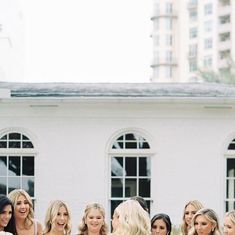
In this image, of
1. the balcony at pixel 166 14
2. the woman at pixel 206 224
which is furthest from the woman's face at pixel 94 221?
the balcony at pixel 166 14

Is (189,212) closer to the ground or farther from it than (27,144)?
closer to the ground

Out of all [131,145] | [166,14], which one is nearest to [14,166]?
[131,145]

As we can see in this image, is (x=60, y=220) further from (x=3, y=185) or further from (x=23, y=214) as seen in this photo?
(x=3, y=185)

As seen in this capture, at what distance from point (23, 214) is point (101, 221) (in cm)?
91

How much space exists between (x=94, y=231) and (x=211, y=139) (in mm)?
6857

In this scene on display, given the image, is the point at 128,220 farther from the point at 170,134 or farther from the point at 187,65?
the point at 187,65

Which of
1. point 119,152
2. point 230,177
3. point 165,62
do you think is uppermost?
point 165,62

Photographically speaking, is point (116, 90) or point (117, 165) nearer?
point (117, 165)

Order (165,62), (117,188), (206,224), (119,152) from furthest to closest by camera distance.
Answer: (165,62) → (117,188) → (119,152) → (206,224)

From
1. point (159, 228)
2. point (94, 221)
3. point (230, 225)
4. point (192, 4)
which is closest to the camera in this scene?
point (230, 225)

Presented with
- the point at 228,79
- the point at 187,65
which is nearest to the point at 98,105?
the point at 228,79

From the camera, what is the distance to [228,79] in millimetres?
56438

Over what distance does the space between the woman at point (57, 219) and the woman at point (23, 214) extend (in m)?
0.12

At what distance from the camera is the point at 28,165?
15133 mm
